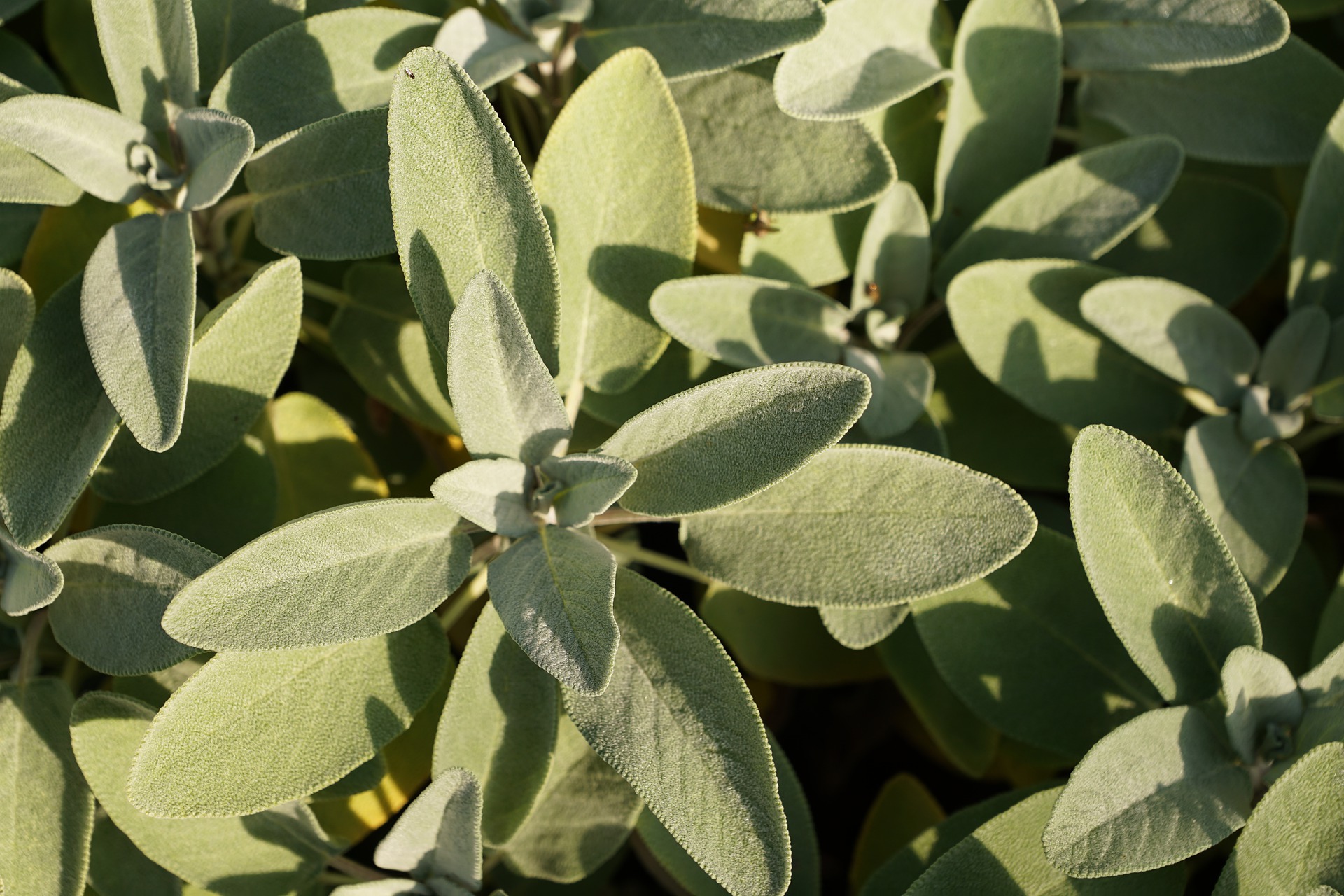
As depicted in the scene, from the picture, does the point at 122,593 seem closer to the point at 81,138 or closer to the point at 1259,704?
the point at 81,138

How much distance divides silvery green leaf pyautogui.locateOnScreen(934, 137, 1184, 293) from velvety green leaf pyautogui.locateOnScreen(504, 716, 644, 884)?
628 mm

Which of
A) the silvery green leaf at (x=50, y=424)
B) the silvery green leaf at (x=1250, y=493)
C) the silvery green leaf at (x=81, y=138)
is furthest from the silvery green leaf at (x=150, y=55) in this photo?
the silvery green leaf at (x=1250, y=493)

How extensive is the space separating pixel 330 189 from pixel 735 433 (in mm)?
447

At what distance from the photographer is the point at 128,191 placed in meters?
0.96

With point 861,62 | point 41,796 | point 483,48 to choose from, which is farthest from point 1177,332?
point 41,796

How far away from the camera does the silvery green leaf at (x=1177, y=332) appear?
0.98 m

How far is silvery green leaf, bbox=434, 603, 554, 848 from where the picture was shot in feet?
2.92

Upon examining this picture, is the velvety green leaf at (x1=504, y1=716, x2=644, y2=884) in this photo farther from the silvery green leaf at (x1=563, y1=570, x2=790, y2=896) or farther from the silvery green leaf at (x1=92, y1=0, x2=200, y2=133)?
the silvery green leaf at (x1=92, y1=0, x2=200, y2=133)

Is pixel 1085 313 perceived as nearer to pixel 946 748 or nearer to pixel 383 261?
pixel 946 748

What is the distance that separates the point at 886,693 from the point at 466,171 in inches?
34.3

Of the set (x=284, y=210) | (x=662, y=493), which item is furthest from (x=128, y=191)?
(x=662, y=493)

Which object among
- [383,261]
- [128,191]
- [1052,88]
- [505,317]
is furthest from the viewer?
[383,261]

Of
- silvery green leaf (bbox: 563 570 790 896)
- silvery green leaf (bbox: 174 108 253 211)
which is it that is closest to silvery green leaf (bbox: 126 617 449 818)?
silvery green leaf (bbox: 563 570 790 896)

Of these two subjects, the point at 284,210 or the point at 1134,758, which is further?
the point at 284,210
